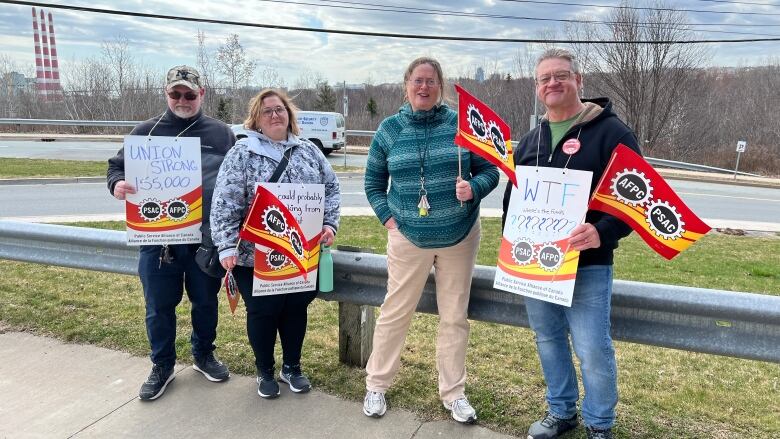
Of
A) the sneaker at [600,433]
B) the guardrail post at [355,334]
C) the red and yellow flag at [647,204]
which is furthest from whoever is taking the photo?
the guardrail post at [355,334]

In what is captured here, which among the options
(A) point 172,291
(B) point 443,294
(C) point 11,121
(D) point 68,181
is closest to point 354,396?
(B) point 443,294

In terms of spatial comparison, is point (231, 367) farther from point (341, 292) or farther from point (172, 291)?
point (341, 292)

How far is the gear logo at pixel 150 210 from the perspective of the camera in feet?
10.9

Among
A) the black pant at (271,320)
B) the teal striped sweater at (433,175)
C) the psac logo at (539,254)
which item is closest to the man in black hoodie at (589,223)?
the psac logo at (539,254)

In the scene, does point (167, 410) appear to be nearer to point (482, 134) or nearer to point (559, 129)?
point (482, 134)

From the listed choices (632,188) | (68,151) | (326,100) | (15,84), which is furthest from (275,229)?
(15,84)

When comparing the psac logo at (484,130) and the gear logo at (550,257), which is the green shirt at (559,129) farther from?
the gear logo at (550,257)

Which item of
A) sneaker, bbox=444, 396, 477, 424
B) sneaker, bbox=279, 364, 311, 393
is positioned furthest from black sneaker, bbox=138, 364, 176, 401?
sneaker, bbox=444, 396, 477, 424

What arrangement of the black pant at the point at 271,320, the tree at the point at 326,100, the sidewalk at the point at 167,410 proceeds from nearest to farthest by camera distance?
the sidewalk at the point at 167,410, the black pant at the point at 271,320, the tree at the point at 326,100

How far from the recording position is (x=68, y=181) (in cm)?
1424

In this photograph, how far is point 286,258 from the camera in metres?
3.19

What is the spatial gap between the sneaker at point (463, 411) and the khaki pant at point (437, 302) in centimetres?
3

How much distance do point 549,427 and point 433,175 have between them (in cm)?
145

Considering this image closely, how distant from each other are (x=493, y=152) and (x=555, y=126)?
0.34m
